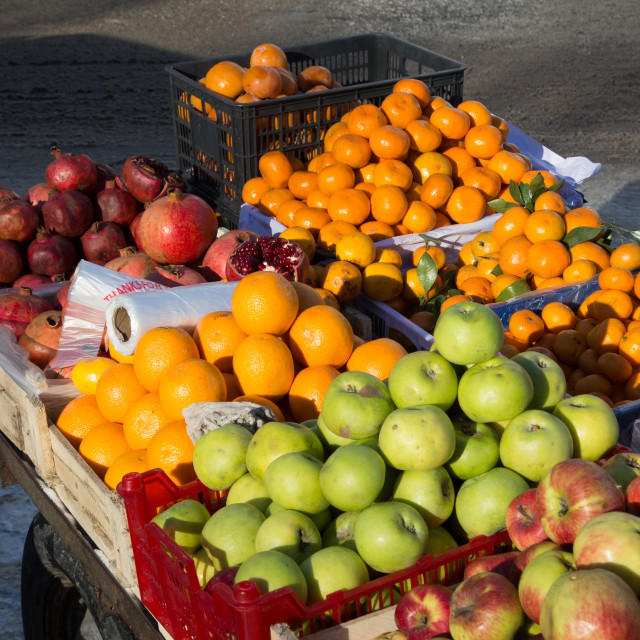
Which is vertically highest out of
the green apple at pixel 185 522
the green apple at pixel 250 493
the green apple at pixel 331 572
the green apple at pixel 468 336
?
the green apple at pixel 468 336

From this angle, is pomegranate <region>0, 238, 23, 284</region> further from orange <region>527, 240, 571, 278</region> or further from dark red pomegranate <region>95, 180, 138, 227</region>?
orange <region>527, 240, 571, 278</region>

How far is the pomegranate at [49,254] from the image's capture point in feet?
9.71

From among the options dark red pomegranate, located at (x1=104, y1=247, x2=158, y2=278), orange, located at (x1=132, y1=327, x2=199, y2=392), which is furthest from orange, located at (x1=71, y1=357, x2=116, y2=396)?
dark red pomegranate, located at (x1=104, y1=247, x2=158, y2=278)

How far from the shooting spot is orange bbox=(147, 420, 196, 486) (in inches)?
72.6

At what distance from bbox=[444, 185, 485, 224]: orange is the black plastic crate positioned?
712 mm

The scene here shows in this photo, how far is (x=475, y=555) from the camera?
1.43m

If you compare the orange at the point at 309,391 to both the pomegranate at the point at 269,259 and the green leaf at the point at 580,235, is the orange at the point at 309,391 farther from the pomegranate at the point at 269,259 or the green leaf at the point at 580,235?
the green leaf at the point at 580,235

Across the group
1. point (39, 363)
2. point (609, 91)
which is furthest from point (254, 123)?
point (609, 91)

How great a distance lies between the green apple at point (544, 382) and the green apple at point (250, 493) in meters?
→ 0.56

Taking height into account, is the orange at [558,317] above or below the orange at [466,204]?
below

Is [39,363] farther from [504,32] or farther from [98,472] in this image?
[504,32]

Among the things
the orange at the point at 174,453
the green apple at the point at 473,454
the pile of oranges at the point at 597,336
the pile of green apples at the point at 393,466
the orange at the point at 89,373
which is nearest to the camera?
the pile of green apples at the point at 393,466

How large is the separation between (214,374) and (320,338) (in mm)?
306

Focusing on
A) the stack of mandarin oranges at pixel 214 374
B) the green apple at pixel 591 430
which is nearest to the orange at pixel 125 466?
the stack of mandarin oranges at pixel 214 374
